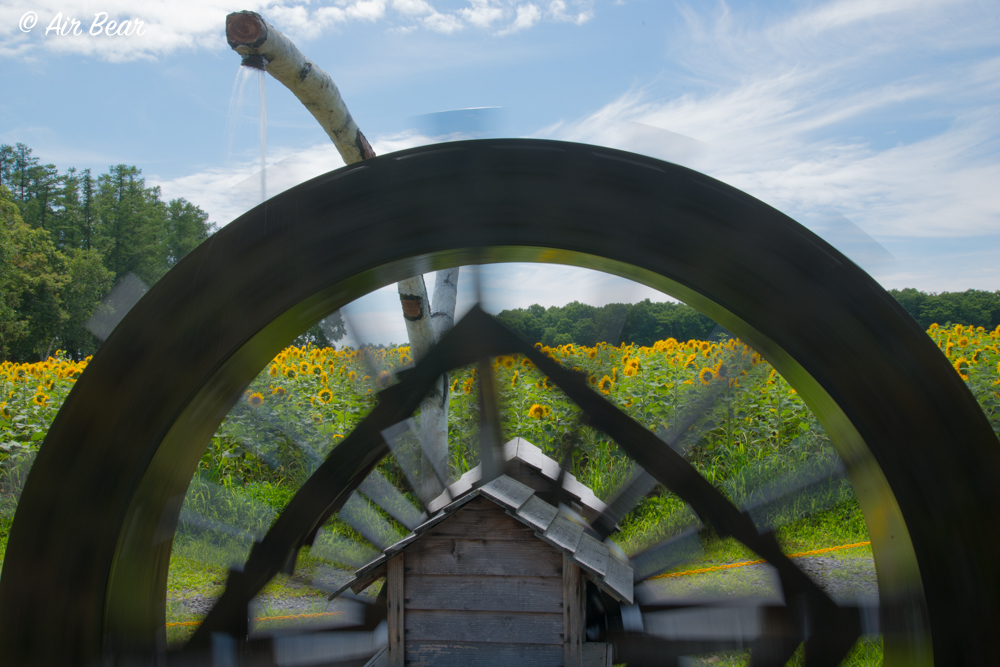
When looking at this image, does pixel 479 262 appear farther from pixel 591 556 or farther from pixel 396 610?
pixel 396 610

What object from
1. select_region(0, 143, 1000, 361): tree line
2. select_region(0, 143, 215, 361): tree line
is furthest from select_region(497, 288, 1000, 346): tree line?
select_region(0, 143, 215, 361): tree line

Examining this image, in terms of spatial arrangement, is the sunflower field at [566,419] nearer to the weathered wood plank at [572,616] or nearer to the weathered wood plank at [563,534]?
the weathered wood plank at [563,534]

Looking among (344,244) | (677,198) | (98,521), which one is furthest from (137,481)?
(677,198)

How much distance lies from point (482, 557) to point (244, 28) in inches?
52.5

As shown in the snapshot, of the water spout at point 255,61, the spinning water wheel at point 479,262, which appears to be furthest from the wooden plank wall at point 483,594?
the water spout at point 255,61

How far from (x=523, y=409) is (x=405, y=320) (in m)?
1.47

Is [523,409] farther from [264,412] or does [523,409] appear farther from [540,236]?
[540,236]

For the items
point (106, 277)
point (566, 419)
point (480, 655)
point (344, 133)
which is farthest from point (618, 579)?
point (106, 277)

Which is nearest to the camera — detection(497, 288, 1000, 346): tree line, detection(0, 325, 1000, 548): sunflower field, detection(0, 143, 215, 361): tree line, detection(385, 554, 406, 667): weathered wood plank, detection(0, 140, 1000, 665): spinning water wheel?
detection(0, 140, 1000, 665): spinning water wheel

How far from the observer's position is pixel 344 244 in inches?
33.4

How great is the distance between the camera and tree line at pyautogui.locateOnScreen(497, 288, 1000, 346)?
5.46ft

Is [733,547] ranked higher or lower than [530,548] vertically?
lower

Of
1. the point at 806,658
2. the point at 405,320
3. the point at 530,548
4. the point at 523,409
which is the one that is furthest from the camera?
the point at 523,409

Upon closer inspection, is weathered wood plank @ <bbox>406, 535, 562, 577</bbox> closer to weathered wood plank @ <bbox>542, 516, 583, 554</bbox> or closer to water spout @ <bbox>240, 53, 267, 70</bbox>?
weathered wood plank @ <bbox>542, 516, 583, 554</bbox>
